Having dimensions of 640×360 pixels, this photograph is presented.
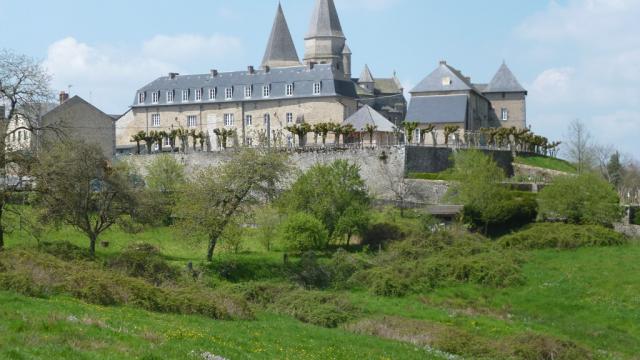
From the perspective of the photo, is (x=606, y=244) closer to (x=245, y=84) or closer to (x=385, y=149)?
→ (x=385, y=149)

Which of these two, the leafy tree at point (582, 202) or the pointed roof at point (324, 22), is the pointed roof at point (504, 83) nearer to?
the pointed roof at point (324, 22)

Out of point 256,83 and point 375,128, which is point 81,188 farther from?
point 256,83

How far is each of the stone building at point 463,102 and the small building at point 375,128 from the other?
1.82 m

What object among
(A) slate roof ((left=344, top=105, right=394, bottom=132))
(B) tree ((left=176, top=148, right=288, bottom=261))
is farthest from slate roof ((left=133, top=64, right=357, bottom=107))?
(B) tree ((left=176, top=148, right=288, bottom=261))

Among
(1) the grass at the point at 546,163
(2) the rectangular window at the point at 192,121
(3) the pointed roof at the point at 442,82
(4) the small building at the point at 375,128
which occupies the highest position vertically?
(3) the pointed roof at the point at 442,82

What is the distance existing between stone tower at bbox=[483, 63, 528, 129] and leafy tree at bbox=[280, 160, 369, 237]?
33092mm

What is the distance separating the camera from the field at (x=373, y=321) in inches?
574

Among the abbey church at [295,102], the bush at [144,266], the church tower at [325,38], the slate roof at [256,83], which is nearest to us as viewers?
the bush at [144,266]

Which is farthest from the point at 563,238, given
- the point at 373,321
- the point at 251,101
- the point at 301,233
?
the point at 251,101

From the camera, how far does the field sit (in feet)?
47.9

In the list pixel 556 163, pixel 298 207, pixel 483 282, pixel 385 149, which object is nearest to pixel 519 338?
pixel 483 282

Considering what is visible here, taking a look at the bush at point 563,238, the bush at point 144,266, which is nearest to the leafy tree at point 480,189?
the bush at point 563,238

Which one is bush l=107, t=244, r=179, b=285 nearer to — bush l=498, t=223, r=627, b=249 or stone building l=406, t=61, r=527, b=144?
bush l=498, t=223, r=627, b=249

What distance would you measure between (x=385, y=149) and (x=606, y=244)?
16.2 m
